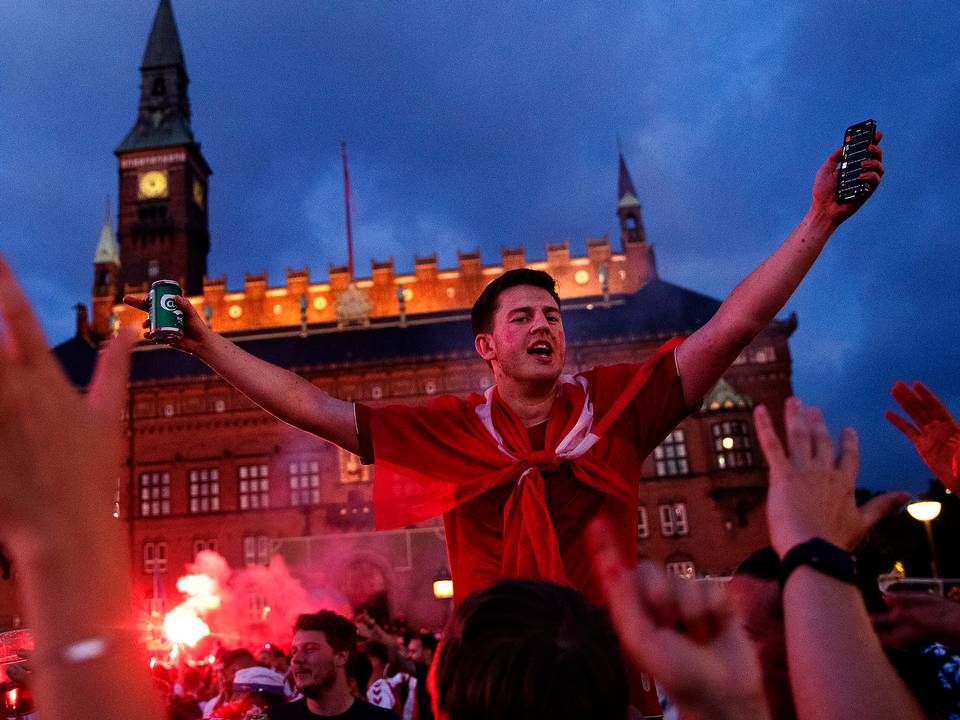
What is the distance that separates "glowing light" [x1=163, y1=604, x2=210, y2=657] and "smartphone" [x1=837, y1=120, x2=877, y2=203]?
44.0 ft

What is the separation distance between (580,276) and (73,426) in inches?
1746

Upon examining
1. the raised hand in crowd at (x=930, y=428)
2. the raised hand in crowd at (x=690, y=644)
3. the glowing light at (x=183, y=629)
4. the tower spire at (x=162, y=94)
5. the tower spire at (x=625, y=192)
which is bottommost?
the glowing light at (x=183, y=629)

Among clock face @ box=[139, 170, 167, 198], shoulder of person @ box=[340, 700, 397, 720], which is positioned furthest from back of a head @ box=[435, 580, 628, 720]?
clock face @ box=[139, 170, 167, 198]

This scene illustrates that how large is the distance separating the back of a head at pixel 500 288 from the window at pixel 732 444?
33249mm

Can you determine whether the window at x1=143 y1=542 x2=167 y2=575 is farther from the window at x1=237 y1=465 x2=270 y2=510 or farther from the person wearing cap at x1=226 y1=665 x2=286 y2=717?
Answer: the person wearing cap at x1=226 y1=665 x2=286 y2=717

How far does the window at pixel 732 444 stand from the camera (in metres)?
34.8

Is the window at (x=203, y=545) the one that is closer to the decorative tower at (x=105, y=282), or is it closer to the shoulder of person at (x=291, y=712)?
the decorative tower at (x=105, y=282)

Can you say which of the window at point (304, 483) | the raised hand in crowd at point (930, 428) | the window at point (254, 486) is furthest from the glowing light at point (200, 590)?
the raised hand in crowd at point (930, 428)

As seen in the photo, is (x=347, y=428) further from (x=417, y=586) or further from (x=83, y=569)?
(x=417, y=586)

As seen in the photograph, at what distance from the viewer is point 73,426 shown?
107 cm

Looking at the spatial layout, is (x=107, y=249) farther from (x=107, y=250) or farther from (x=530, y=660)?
(x=530, y=660)

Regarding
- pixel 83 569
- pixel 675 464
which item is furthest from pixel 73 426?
pixel 675 464

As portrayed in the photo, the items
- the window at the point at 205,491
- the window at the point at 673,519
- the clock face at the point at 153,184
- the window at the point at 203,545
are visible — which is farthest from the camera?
the clock face at the point at 153,184

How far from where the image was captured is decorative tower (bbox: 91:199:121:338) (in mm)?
46531
